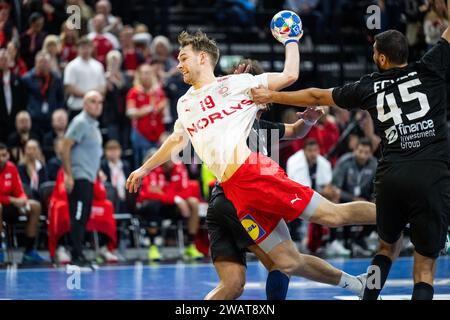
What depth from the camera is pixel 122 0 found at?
19.5m

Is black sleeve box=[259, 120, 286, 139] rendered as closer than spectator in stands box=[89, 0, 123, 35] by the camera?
Yes

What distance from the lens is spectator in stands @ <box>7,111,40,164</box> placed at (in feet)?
47.8

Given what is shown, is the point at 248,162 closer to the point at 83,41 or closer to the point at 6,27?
the point at 83,41

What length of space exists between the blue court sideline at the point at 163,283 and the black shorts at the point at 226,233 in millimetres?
2383

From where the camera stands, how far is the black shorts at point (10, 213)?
541 inches

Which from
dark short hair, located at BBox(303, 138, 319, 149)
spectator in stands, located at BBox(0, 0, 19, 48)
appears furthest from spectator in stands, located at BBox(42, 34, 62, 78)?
dark short hair, located at BBox(303, 138, 319, 149)

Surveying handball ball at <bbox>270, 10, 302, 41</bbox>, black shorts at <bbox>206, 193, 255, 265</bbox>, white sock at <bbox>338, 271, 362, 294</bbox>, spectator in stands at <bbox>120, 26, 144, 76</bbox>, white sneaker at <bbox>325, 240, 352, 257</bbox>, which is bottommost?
white sneaker at <bbox>325, 240, 352, 257</bbox>

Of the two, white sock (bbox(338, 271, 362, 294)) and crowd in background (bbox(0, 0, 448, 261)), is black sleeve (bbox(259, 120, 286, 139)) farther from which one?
crowd in background (bbox(0, 0, 448, 261))

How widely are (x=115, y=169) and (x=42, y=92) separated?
178 centimetres

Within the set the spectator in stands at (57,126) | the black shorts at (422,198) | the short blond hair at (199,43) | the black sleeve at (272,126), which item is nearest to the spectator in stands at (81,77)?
the spectator in stands at (57,126)

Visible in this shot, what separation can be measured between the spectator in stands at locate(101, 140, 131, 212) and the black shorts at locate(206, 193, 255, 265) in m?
7.81

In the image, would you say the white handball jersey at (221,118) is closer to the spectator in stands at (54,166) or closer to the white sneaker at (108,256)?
the white sneaker at (108,256)
